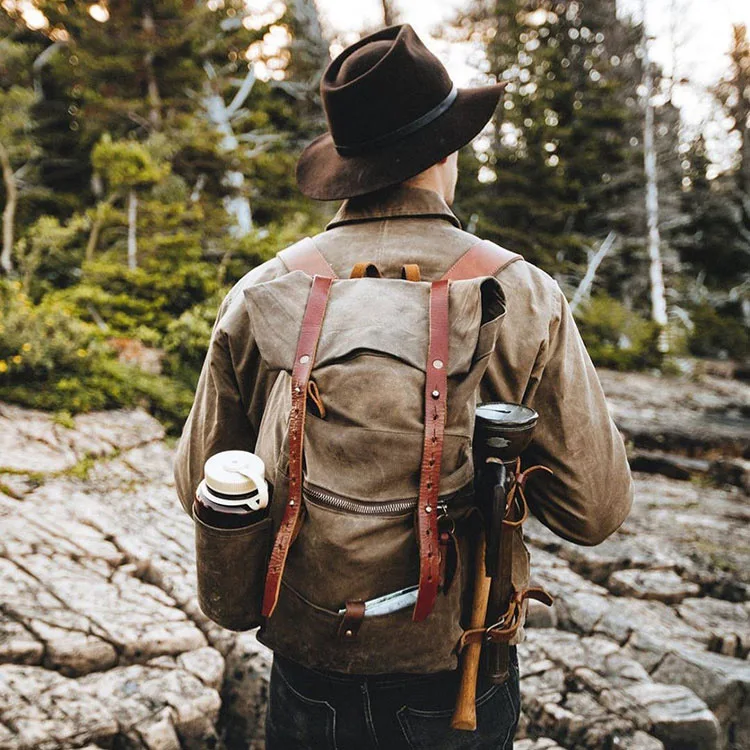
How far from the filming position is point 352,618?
1.28 metres

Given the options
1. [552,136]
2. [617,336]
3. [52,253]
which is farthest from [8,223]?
[552,136]

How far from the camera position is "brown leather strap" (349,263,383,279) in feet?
4.61

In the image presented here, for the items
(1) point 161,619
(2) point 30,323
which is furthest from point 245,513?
(2) point 30,323

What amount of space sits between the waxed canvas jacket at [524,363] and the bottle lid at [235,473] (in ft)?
0.92

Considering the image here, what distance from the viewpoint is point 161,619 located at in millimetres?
3246

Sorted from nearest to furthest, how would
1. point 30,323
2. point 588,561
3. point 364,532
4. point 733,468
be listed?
point 364,532, point 588,561, point 30,323, point 733,468

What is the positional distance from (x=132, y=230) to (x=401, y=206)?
10.3m

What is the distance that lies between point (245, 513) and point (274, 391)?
306 mm

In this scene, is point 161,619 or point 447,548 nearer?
point 447,548

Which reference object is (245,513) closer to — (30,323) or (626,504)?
(626,504)

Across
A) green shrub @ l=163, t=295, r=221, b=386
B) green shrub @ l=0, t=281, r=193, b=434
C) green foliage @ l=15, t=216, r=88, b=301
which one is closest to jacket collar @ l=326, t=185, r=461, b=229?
green shrub @ l=0, t=281, r=193, b=434

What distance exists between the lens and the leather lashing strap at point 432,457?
48.3 inches

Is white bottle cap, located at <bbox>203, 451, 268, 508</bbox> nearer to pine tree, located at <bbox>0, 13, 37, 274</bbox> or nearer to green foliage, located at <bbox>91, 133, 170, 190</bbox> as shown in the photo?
green foliage, located at <bbox>91, 133, 170, 190</bbox>

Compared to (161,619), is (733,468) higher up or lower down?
lower down
